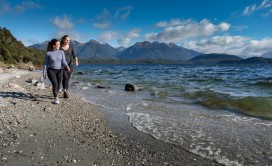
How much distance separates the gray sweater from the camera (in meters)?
12.2

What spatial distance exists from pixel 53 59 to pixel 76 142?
20.1ft

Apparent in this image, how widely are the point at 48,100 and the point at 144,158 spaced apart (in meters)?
8.30

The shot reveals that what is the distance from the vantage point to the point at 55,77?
41.2ft

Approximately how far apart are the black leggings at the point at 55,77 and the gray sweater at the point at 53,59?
0.19 metres

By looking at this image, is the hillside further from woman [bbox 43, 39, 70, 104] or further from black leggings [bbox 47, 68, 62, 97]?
woman [bbox 43, 39, 70, 104]

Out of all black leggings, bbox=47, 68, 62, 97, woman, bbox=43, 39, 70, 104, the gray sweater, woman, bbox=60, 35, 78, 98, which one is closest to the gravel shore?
black leggings, bbox=47, 68, 62, 97

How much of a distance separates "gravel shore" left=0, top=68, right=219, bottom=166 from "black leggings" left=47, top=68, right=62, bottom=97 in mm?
2230

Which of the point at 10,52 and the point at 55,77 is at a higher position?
the point at 10,52

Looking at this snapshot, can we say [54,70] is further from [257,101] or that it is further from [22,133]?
[257,101]

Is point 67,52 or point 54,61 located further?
point 67,52

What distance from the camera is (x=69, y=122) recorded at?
916cm

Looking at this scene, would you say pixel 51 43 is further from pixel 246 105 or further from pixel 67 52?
pixel 246 105

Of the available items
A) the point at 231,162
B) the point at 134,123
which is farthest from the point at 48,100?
the point at 231,162

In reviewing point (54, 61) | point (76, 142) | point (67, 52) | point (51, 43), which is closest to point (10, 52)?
point (67, 52)
